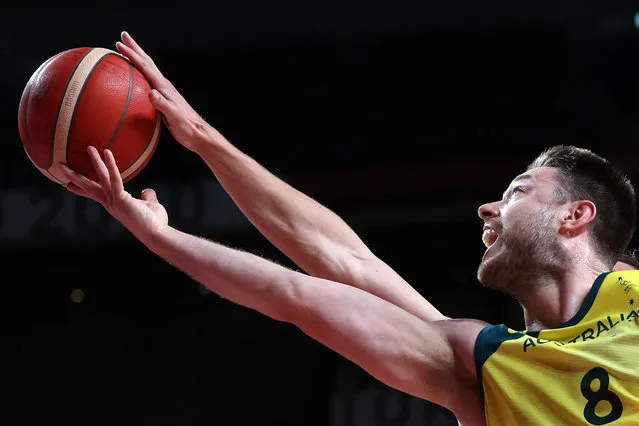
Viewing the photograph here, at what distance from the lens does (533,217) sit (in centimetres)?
228

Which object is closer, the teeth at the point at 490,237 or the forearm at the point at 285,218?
the teeth at the point at 490,237

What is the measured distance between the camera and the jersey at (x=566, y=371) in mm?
1898

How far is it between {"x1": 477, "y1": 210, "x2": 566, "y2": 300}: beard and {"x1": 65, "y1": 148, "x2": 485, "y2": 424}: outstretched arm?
204 mm

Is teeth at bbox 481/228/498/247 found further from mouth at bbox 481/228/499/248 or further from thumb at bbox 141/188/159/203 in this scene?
thumb at bbox 141/188/159/203

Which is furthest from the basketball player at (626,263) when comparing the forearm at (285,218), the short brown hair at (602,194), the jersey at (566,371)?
the forearm at (285,218)

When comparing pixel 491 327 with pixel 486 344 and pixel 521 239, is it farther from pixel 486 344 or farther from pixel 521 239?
pixel 521 239

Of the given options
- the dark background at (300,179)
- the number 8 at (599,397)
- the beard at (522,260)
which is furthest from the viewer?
the dark background at (300,179)

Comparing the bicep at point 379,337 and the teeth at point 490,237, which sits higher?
the teeth at point 490,237

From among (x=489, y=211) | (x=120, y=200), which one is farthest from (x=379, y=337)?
(x=120, y=200)

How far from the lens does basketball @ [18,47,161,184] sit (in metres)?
2.28

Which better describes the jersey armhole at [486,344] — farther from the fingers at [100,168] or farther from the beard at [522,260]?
the fingers at [100,168]

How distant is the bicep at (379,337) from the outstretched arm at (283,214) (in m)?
0.47

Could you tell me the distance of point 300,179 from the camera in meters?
5.76

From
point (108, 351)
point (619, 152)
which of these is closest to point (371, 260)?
point (619, 152)
